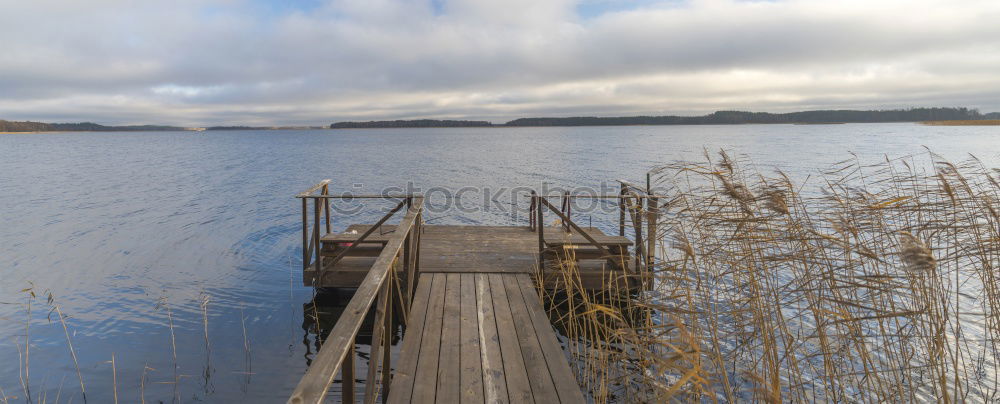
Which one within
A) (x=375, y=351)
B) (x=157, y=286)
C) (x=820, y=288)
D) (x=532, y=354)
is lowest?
(x=157, y=286)

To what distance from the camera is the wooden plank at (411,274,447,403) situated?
3776mm

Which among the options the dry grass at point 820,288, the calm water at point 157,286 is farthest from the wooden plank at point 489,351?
the calm water at point 157,286

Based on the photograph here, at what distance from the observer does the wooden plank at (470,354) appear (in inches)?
148

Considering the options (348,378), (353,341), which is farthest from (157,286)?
(353,341)

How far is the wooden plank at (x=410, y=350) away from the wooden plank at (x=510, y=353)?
31.1 inches

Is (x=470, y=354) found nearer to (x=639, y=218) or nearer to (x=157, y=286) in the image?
(x=639, y=218)

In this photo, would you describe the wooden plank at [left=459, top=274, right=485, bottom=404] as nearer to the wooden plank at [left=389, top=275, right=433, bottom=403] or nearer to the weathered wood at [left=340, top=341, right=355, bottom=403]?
the wooden plank at [left=389, top=275, right=433, bottom=403]

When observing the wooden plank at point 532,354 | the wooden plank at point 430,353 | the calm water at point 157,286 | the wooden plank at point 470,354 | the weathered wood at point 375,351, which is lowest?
the calm water at point 157,286

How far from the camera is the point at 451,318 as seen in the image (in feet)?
18.1

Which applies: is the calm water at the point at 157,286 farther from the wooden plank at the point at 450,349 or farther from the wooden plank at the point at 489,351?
the wooden plank at the point at 489,351

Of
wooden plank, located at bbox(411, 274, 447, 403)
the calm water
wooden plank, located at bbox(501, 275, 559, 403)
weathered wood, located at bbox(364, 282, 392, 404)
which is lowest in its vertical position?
the calm water

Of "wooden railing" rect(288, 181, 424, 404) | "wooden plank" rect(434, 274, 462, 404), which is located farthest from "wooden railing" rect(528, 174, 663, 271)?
"wooden railing" rect(288, 181, 424, 404)

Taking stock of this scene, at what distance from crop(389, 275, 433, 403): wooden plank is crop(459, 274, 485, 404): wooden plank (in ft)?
1.36

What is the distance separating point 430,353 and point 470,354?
0.37 m
